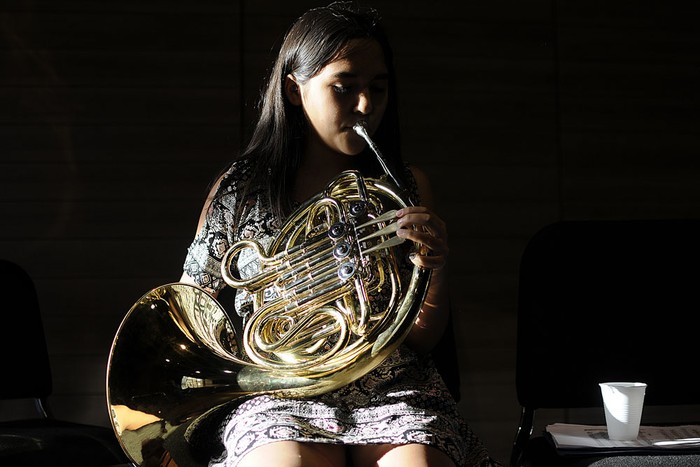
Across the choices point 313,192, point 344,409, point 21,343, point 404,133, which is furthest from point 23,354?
point 404,133

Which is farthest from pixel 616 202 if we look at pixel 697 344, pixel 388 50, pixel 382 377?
pixel 382 377

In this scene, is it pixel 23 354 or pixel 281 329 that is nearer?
pixel 281 329

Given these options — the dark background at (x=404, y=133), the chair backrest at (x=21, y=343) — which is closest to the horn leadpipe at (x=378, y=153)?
the chair backrest at (x=21, y=343)

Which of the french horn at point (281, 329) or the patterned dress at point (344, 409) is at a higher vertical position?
the french horn at point (281, 329)

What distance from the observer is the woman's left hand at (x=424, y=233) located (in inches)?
54.5

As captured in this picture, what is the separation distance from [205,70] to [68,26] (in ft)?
1.36

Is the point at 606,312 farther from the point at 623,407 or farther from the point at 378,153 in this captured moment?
the point at 378,153

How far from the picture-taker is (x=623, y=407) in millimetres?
1546

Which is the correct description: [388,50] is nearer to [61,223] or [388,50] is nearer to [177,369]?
[177,369]

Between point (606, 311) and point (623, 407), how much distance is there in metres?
0.39

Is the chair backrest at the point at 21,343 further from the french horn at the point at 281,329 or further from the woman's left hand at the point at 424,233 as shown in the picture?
the woman's left hand at the point at 424,233

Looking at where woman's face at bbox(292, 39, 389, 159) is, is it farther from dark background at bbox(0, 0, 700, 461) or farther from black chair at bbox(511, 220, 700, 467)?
dark background at bbox(0, 0, 700, 461)

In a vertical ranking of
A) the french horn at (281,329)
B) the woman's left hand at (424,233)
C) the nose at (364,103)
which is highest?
the nose at (364,103)

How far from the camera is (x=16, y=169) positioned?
254 cm
